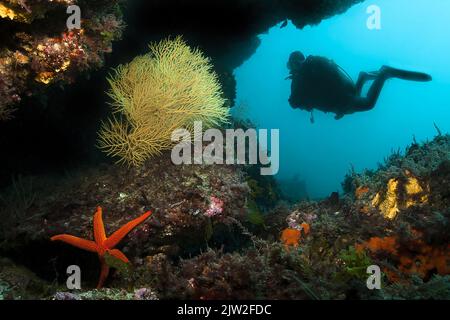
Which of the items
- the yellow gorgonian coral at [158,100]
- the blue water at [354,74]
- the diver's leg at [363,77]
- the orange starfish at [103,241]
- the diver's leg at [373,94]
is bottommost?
the orange starfish at [103,241]

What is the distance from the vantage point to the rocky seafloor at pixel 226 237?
132 inches

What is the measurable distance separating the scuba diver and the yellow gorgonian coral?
5.40m

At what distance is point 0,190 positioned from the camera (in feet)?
20.8

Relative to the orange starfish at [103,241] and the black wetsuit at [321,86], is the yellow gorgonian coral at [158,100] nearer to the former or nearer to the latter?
the orange starfish at [103,241]

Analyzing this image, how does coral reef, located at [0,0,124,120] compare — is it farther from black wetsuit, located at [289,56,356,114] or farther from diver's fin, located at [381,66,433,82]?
diver's fin, located at [381,66,433,82]

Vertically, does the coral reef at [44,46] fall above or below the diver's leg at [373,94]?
below

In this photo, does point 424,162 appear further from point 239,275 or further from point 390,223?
point 239,275

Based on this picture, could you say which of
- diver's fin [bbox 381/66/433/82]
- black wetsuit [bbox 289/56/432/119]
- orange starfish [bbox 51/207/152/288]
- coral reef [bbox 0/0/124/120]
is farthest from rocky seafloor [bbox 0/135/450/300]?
black wetsuit [bbox 289/56/432/119]

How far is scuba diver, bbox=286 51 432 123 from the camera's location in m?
9.63

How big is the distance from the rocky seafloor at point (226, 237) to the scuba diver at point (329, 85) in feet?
14.1

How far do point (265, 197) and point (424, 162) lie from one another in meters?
6.02

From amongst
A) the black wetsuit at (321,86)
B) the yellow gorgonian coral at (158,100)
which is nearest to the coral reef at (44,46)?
the yellow gorgonian coral at (158,100)

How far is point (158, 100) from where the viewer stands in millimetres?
5289
